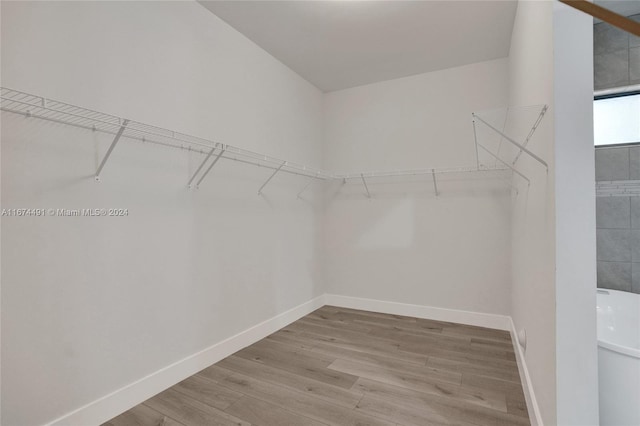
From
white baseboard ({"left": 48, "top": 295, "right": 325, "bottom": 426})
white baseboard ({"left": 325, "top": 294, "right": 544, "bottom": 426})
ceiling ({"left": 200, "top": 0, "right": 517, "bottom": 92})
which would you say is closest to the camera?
white baseboard ({"left": 48, "top": 295, "right": 325, "bottom": 426})

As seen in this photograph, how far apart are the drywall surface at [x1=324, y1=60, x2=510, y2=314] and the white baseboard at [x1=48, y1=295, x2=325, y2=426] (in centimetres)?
114

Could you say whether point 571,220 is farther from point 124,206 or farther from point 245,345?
point 245,345

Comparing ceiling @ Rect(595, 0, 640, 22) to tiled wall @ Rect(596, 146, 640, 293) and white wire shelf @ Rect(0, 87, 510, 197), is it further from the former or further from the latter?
white wire shelf @ Rect(0, 87, 510, 197)

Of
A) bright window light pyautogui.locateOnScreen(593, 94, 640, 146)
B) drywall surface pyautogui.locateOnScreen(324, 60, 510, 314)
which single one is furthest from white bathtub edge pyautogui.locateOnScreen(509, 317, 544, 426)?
bright window light pyautogui.locateOnScreen(593, 94, 640, 146)

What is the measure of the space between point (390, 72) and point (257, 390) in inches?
111

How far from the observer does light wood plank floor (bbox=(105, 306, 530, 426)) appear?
59.7 inches

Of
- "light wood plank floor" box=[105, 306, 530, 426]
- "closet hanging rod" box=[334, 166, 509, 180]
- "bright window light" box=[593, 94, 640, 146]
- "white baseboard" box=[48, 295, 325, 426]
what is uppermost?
"bright window light" box=[593, 94, 640, 146]

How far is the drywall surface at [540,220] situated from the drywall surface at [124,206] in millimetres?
1799

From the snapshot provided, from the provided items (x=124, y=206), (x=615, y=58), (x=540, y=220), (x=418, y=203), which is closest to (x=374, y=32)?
(x=418, y=203)

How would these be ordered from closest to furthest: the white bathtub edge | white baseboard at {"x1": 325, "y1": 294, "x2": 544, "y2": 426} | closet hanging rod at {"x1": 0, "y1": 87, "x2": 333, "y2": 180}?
closet hanging rod at {"x1": 0, "y1": 87, "x2": 333, "y2": 180}
the white bathtub edge
white baseboard at {"x1": 325, "y1": 294, "x2": 544, "y2": 426}

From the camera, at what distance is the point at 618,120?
245cm

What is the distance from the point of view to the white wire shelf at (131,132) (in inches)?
48.3

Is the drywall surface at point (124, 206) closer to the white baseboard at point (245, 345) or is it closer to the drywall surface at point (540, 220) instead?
the white baseboard at point (245, 345)

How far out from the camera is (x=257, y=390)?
5.73ft
